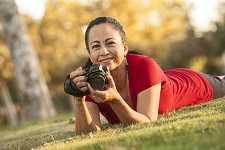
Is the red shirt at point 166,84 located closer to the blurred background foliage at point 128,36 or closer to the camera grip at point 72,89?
the camera grip at point 72,89

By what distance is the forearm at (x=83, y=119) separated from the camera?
20.0ft

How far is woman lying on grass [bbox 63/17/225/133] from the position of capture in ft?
19.4

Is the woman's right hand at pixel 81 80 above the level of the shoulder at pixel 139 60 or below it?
below

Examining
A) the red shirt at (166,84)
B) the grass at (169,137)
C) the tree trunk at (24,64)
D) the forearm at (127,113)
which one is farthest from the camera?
the tree trunk at (24,64)

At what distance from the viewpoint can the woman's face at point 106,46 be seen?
237 inches

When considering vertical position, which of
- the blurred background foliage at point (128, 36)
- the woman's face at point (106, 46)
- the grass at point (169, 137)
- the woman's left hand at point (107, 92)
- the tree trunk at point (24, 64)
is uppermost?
the blurred background foliage at point (128, 36)

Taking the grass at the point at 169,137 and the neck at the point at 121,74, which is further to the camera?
the neck at the point at 121,74

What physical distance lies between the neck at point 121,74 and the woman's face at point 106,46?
156mm

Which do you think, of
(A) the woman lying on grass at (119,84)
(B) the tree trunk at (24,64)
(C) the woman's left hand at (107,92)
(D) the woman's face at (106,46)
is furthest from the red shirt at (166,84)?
(B) the tree trunk at (24,64)

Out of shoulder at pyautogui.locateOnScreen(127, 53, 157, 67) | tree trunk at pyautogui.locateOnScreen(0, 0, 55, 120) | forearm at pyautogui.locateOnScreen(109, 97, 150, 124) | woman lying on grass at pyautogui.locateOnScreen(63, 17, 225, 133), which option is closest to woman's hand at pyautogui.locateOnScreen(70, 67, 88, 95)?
woman lying on grass at pyautogui.locateOnScreen(63, 17, 225, 133)

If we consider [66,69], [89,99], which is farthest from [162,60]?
[89,99]

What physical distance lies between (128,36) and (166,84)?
38377 mm

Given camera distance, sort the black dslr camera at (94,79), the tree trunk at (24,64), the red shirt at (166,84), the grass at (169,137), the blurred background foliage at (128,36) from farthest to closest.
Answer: the blurred background foliage at (128,36), the tree trunk at (24,64), the red shirt at (166,84), the black dslr camera at (94,79), the grass at (169,137)

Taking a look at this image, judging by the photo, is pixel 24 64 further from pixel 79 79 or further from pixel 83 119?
pixel 79 79
